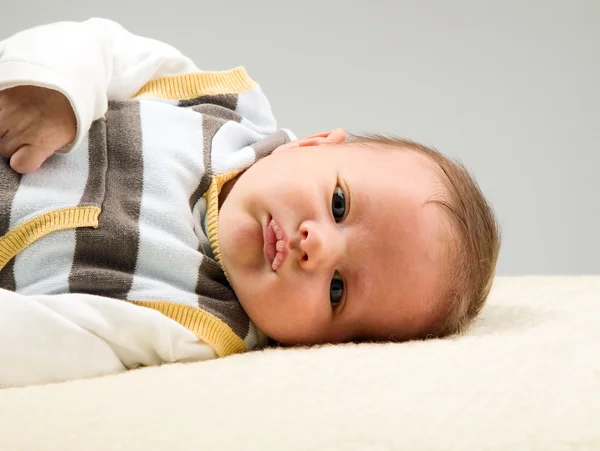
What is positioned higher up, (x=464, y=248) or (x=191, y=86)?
(x=191, y=86)

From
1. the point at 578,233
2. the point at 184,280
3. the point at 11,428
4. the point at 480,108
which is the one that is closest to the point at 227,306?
the point at 184,280

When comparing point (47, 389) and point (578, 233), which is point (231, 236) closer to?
point (47, 389)

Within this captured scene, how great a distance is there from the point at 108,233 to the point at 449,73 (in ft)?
4.85

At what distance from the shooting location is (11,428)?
580mm

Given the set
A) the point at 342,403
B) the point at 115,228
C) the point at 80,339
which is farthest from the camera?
the point at 115,228

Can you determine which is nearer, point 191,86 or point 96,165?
point 96,165

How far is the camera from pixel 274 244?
38.3 inches

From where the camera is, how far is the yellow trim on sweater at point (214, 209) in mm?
1015

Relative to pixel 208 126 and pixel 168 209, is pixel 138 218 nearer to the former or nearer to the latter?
pixel 168 209

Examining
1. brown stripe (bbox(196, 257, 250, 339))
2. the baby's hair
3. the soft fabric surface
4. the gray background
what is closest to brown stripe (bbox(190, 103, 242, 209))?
brown stripe (bbox(196, 257, 250, 339))

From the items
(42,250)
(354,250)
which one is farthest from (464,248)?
(42,250)

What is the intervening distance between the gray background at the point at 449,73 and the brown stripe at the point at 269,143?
3.13 feet

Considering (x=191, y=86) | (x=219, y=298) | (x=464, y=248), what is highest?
(x=191, y=86)

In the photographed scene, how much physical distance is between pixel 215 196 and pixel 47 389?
40cm
